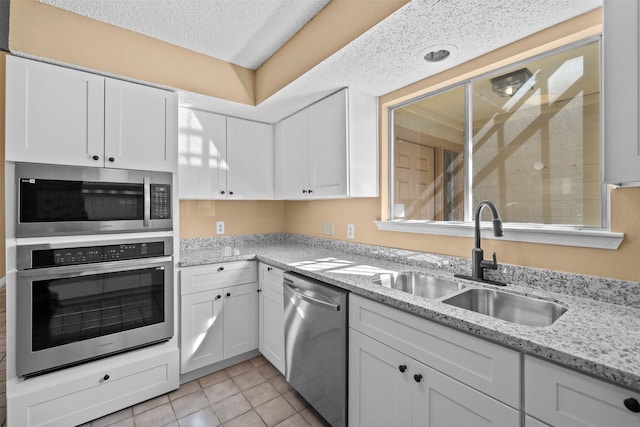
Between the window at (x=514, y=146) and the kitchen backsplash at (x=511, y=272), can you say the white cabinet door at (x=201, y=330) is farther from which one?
the window at (x=514, y=146)

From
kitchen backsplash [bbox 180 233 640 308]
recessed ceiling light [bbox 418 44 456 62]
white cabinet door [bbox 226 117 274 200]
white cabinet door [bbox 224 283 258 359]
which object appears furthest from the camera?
white cabinet door [bbox 226 117 274 200]

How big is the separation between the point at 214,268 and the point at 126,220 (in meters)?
0.69

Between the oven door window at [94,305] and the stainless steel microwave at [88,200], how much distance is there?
0.31 meters

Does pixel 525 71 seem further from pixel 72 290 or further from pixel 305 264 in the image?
pixel 72 290

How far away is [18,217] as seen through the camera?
64.1 inches

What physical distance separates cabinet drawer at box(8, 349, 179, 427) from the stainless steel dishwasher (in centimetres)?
90

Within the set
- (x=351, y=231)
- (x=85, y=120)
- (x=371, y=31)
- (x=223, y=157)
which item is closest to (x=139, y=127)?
(x=85, y=120)

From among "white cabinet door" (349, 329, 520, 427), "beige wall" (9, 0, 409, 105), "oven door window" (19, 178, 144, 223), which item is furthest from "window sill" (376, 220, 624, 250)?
"oven door window" (19, 178, 144, 223)

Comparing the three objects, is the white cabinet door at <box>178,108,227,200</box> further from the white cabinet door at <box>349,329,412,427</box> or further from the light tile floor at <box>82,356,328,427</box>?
the white cabinet door at <box>349,329,412,427</box>

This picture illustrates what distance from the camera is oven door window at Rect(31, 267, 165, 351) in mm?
1697

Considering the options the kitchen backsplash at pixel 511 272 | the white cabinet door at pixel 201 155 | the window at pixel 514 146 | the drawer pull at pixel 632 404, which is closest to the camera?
the drawer pull at pixel 632 404

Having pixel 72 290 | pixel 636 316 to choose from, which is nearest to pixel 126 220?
pixel 72 290

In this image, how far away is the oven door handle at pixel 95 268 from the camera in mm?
1675

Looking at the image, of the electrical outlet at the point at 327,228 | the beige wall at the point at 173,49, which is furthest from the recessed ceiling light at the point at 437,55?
the electrical outlet at the point at 327,228
